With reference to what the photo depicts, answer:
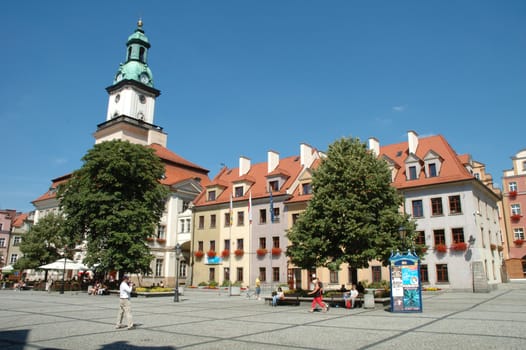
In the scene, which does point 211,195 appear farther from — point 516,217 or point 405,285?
A: point 516,217

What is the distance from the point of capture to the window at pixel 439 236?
37.3m

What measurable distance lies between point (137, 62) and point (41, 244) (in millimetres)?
37758

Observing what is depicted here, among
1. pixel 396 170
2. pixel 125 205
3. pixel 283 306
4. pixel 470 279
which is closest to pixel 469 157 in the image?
pixel 396 170

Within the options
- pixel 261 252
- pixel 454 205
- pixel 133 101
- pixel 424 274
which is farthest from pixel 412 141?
pixel 133 101

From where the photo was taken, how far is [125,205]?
35.6 meters

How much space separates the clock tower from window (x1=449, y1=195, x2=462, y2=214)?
160ft

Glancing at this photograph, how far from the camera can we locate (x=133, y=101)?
234 feet

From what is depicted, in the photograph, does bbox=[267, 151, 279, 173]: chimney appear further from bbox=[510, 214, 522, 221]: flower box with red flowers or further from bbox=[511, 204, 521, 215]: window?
bbox=[511, 204, 521, 215]: window

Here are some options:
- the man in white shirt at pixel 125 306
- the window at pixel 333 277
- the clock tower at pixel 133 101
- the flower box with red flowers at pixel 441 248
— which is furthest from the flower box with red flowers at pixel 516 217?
the man in white shirt at pixel 125 306

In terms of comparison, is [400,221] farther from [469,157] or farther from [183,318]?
[469,157]

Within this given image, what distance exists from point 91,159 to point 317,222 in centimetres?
2059

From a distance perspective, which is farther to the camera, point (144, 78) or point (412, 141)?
point (144, 78)

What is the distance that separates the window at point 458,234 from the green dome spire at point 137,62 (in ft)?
184

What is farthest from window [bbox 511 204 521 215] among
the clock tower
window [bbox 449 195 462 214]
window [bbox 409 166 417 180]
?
the clock tower
